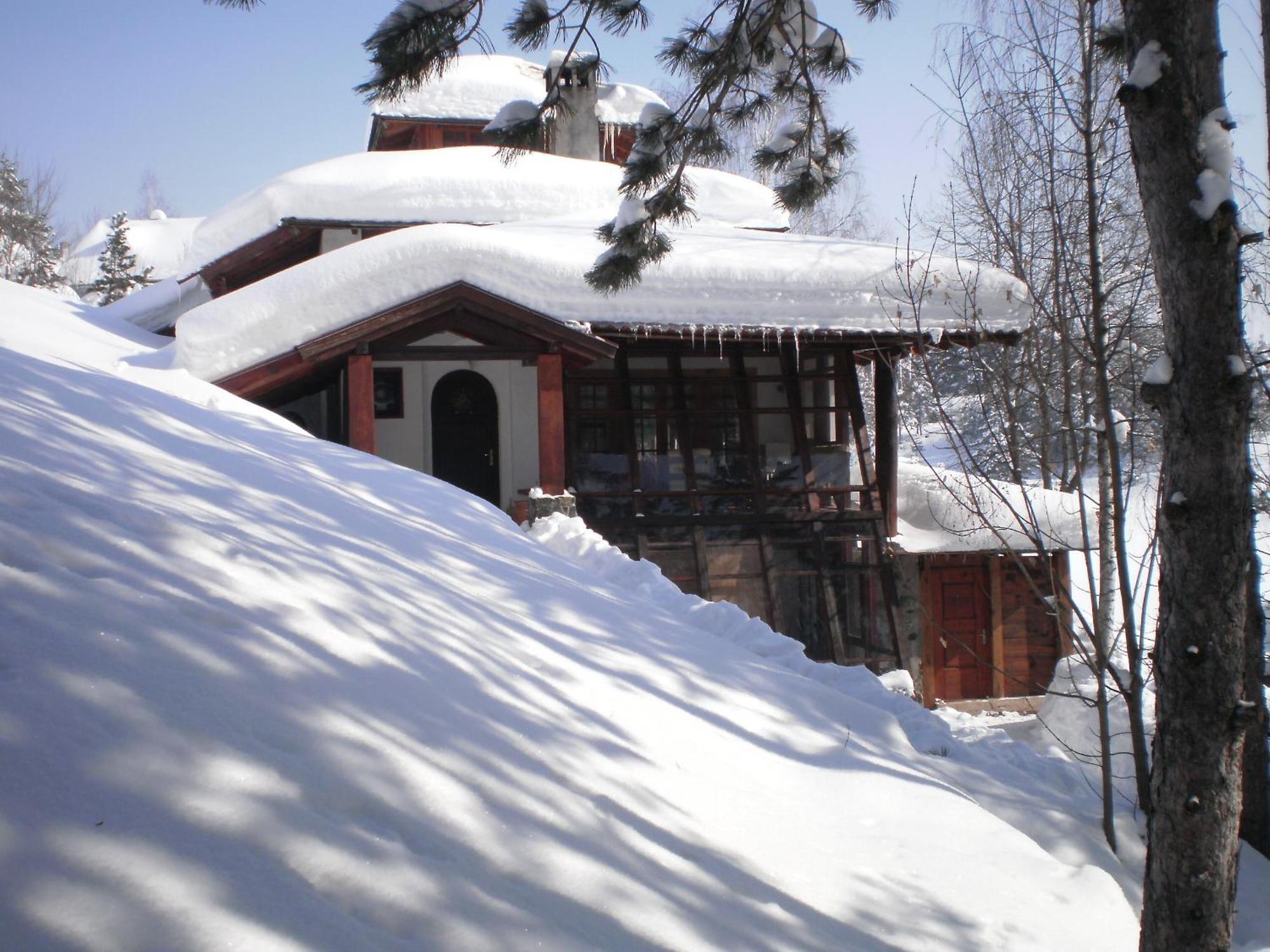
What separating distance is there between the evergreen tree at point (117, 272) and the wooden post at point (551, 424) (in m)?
28.0

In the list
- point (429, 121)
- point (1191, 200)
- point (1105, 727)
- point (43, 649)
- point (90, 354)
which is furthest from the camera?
point (429, 121)

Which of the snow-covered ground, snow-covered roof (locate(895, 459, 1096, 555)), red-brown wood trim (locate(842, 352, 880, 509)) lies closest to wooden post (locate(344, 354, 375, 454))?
the snow-covered ground

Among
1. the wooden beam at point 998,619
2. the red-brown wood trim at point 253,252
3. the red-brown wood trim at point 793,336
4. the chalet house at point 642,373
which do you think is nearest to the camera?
the chalet house at point 642,373

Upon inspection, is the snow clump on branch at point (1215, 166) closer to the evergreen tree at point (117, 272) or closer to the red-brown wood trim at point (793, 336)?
the red-brown wood trim at point (793, 336)

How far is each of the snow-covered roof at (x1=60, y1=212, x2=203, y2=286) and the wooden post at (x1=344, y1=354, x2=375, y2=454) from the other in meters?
26.2

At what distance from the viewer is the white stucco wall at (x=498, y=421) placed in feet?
46.1

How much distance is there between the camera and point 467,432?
14.5 m

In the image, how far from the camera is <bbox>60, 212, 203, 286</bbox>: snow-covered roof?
38.3m

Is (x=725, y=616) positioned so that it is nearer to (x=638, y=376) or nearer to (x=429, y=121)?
(x=638, y=376)

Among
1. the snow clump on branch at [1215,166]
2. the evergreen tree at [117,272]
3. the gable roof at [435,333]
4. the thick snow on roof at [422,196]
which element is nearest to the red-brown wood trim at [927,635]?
the gable roof at [435,333]

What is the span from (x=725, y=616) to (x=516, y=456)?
26.3ft

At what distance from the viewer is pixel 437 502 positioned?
264 inches

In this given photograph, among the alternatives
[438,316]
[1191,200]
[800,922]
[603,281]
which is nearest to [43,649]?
[800,922]

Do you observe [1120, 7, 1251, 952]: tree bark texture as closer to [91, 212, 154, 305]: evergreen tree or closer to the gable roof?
the gable roof
